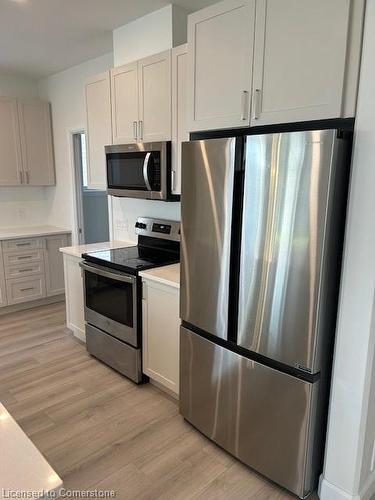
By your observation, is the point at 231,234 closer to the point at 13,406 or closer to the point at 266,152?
the point at 266,152

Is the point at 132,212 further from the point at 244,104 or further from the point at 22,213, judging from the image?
the point at 22,213

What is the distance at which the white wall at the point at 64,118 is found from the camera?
13.1 ft

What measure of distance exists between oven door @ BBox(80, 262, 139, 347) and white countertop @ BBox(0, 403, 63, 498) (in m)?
1.67

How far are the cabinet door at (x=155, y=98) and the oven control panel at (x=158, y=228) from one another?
0.70 meters

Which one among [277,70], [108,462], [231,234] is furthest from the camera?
[108,462]

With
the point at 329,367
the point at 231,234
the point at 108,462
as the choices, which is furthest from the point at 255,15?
the point at 108,462

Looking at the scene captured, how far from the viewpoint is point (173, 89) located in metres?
2.47

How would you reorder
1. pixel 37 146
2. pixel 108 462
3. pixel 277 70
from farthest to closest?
pixel 37 146 < pixel 108 462 < pixel 277 70

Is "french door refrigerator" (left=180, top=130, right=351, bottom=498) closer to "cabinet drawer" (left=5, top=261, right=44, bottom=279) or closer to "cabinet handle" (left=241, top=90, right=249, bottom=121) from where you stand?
"cabinet handle" (left=241, top=90, right=249, bottom=121)

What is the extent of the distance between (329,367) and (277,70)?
1403mm

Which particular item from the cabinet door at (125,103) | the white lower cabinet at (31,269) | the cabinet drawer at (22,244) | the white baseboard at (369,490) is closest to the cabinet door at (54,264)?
the white lower cabinet at (31,269)

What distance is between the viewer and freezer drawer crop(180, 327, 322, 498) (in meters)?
1.68

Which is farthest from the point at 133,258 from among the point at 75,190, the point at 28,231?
the point at 28,231

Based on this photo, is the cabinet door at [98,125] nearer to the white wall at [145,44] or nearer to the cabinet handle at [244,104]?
the white wall at [145,44]
